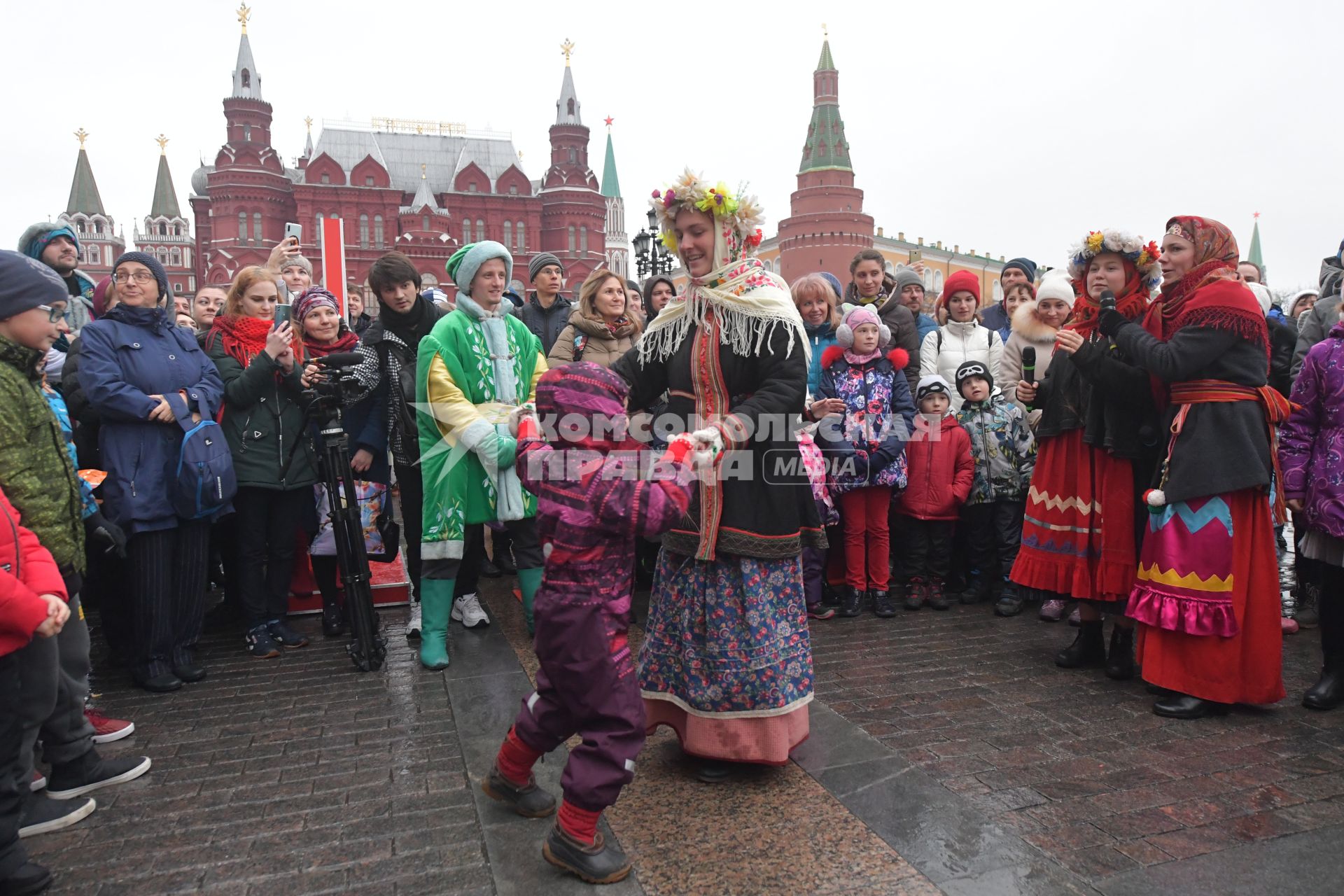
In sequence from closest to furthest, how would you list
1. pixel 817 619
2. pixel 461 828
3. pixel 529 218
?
pixel 461 828 < pixel 817 619 < pixel 529 218

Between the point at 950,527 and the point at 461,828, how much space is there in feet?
12.7

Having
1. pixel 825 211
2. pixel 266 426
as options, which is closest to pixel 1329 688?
pixel 266 426

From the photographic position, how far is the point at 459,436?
14.1 ft

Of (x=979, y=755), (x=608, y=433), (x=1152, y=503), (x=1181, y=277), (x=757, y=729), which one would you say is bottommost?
(x=979, y=755)

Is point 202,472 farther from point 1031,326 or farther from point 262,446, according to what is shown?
point 1031,326

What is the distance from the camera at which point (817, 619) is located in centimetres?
522

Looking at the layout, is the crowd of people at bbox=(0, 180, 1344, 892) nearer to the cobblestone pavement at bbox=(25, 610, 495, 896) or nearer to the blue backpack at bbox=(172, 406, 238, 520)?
the blue backpack at bbox=(172, 406, 238, 520)

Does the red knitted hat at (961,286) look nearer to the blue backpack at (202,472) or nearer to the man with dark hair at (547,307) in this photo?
the man with dark hair at (547,307)

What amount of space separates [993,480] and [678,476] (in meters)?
3.71

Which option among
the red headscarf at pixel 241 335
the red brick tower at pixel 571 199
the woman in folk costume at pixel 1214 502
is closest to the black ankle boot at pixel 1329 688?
the woman in folk costume at pixel 1214 502

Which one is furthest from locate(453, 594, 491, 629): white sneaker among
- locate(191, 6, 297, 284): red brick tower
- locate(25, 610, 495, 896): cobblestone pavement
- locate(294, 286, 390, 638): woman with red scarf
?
locate(191, 6, 297, 284): red brick tower

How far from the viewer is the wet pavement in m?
2.46

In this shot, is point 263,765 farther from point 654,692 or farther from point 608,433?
point 608,433

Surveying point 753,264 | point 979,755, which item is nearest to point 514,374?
point 753,264
